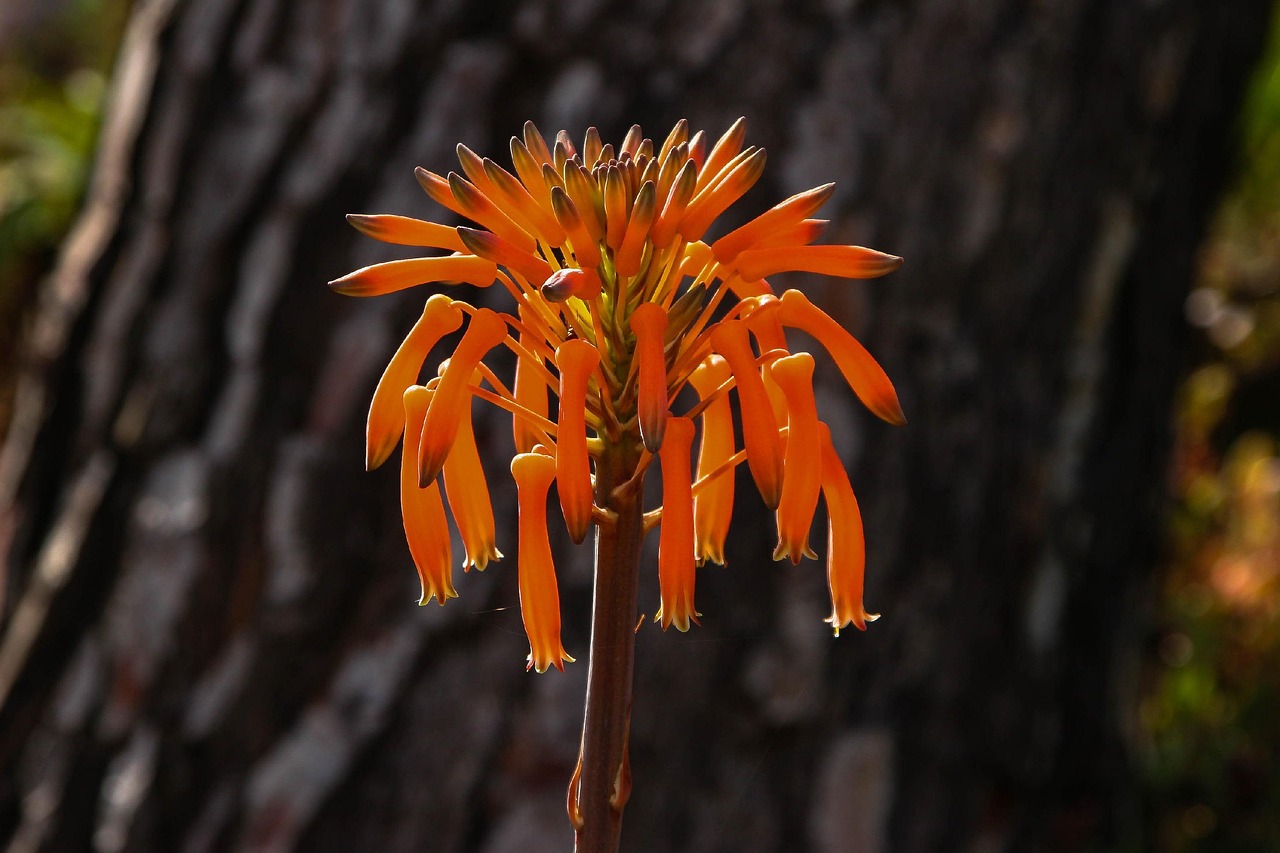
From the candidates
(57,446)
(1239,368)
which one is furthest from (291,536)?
(1239,368)

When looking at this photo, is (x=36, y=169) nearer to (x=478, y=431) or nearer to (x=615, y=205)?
(x=478, y=431)

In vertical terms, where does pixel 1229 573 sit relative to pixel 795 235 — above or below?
above

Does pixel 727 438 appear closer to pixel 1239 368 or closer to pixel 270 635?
pixel 270 635

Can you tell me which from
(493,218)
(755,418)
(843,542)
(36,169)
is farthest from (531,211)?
(36,169)

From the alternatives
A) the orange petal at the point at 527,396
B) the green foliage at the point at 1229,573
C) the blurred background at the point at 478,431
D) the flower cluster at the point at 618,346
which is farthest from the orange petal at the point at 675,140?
the green foliage at the point at 1229,573

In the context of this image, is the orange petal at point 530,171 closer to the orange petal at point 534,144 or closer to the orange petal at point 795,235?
the orange petal at point 534,144

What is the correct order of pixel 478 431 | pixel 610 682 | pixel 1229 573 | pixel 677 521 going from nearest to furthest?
pixel 610 682 < pixel 677 521 < pixel 478 431 < pixel 1229 573

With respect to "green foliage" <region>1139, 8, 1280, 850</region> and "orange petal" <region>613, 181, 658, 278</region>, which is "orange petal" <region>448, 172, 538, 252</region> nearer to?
"orange petal" <region>613, 181, 658, 278</region>
